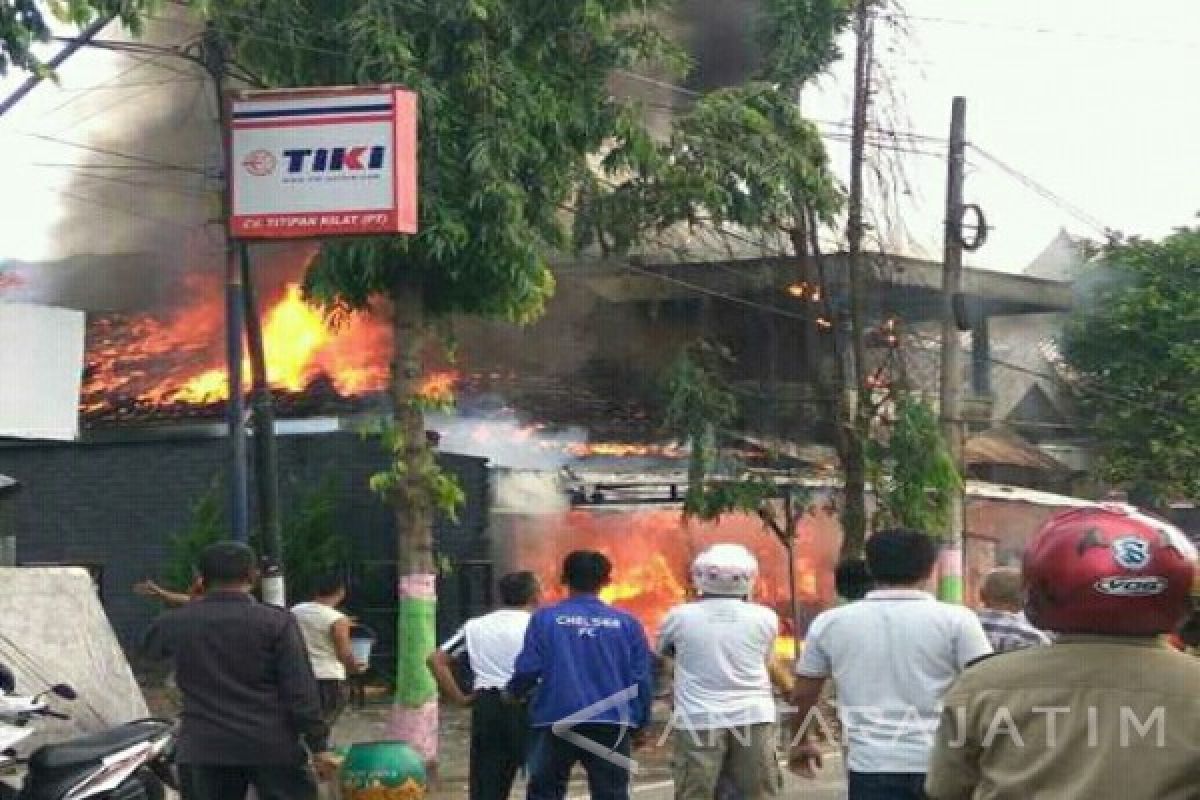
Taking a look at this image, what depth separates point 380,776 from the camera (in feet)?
33.4

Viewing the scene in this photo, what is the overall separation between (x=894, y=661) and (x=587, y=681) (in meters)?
2.04

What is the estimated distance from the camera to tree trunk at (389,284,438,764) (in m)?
12.2

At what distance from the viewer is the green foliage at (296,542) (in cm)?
1880

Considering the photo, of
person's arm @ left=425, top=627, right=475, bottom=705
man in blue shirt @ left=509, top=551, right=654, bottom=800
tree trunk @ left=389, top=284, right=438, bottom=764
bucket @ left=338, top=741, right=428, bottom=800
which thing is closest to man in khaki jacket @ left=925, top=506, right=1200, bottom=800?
man in blue shirt @ left=509, top=551, right=654, bottom=800

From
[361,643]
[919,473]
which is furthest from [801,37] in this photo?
[361,643]

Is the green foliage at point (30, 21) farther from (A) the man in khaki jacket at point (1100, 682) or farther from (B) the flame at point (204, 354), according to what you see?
(B) the flame at point (204, 354)

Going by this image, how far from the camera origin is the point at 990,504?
80.5 feet

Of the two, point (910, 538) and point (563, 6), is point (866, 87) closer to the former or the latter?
point (563, 6)

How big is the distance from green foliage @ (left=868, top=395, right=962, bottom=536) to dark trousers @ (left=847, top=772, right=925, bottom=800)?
483 inches

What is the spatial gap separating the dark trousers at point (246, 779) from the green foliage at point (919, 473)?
39.0 feet

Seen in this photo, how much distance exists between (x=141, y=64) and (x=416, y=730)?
12.7 m

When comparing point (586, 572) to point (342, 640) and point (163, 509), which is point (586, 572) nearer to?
point (342, 640)

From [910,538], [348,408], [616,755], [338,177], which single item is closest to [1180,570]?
[910,538]

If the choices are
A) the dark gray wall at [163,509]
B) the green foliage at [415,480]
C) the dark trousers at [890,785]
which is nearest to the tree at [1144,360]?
the dark gray wall at [163,509]
